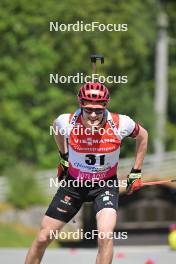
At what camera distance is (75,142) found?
804cm

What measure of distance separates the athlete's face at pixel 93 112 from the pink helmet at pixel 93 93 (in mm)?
41

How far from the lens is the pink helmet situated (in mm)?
7906

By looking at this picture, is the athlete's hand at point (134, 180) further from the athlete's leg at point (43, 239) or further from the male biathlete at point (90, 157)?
the athlete's leg at point (43, 239)

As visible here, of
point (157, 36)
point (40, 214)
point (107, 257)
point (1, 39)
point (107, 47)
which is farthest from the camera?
point (157, 36)

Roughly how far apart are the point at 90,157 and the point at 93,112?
414 millimetres

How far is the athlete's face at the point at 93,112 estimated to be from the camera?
7.89 metres

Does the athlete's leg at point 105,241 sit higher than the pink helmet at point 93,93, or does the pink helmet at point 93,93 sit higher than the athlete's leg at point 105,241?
the pink helmet at point 93,93

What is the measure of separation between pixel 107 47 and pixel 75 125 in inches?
910

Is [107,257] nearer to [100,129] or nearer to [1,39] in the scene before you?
[100,129]

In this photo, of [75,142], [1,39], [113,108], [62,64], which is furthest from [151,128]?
[75,142]

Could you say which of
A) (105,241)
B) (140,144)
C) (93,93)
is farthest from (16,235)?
(105,241)

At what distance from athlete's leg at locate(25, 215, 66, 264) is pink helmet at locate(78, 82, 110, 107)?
3.50 feet

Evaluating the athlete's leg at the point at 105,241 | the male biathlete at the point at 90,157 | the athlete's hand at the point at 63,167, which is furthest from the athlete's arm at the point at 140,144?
the athlete's leg at the point at 105,241

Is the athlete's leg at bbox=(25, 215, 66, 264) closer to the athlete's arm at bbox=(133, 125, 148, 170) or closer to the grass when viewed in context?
the athlete's arm at bbox=(133, 125, 148, 170)
